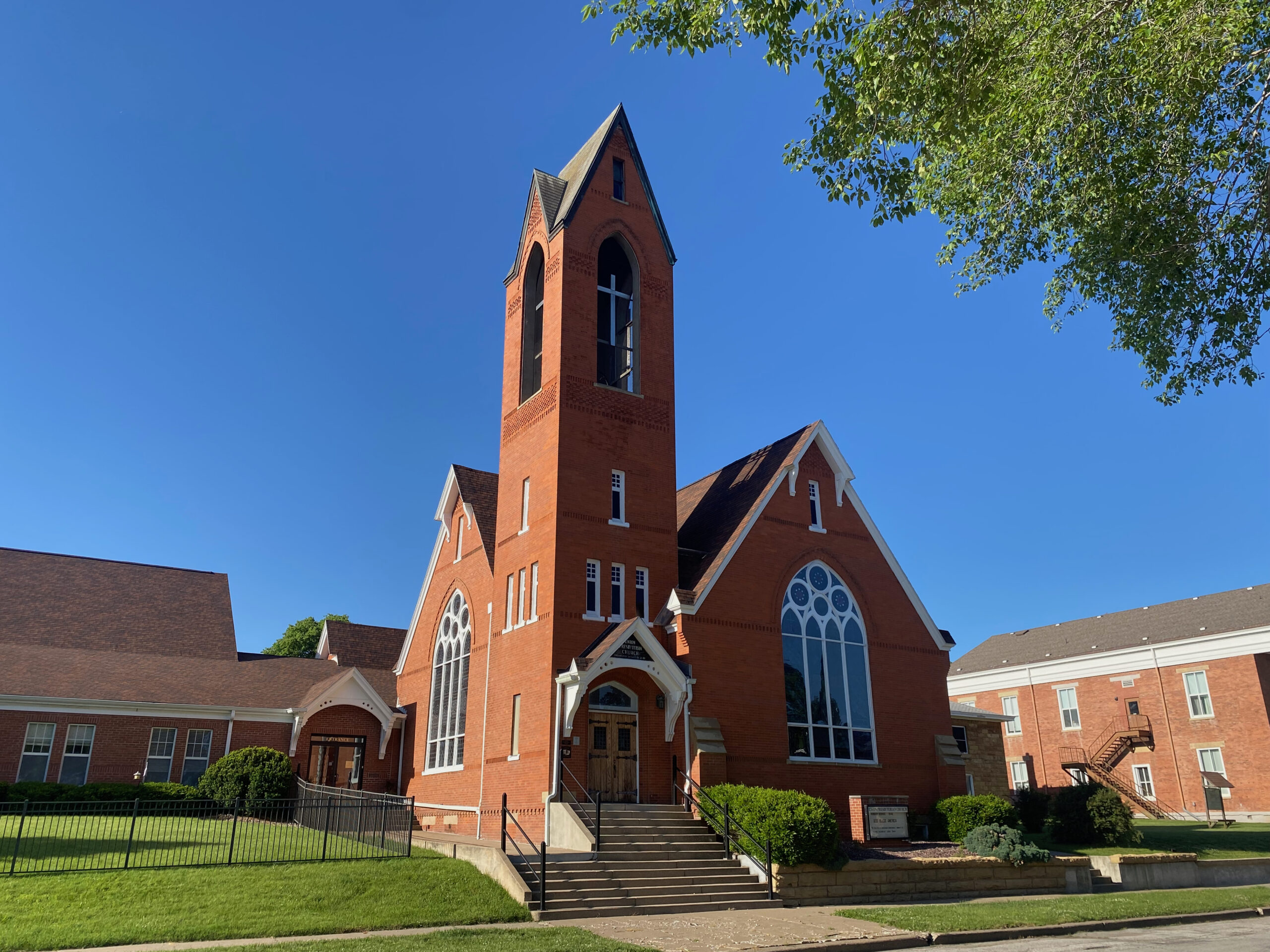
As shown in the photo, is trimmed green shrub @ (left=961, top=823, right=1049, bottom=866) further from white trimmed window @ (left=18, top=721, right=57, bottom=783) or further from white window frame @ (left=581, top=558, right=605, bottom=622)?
white trimmed window @ (left=18, top=721, right=57, bottom=783)

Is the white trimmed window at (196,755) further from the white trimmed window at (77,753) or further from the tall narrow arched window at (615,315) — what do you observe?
the tall narrow arched window at (615,315)

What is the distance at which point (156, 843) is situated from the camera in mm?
17562

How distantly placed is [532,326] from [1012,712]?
124ft

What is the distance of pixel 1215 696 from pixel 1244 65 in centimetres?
3627

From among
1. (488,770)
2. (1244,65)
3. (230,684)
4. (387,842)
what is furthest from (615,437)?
(230,684)

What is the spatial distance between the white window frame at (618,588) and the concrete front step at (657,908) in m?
7.47

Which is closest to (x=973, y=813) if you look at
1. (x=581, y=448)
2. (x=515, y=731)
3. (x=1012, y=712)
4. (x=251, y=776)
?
(x=515, y=731)

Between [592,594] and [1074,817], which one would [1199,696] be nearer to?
[1074,817]

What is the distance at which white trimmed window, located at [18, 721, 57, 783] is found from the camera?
86.8ft

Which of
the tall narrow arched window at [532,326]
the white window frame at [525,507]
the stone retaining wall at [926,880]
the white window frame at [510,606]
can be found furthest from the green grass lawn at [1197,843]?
the tall narrow arched window at [532,326]

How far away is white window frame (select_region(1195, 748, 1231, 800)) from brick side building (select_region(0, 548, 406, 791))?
34603 mm

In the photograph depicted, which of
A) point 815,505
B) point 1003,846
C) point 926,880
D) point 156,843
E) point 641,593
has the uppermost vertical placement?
point 815,505

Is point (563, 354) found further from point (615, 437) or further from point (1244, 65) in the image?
point (1244, 65)

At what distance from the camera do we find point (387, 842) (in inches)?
706
